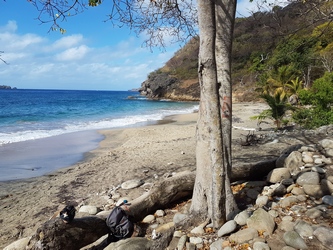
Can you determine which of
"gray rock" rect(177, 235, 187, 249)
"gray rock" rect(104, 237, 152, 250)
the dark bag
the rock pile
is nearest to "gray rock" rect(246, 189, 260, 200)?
the rock pile

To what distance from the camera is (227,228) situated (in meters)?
3.43

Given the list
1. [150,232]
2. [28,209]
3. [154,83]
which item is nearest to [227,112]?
[150,232]

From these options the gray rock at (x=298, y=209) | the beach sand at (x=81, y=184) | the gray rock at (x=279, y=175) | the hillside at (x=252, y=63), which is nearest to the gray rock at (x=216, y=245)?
the gray rock at (x=298, y=209)

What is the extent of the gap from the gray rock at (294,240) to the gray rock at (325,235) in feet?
0.60

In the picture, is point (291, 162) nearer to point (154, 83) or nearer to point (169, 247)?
point (169, 247)

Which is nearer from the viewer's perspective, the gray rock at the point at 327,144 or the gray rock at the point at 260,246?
the gray rock at the point at 260,246

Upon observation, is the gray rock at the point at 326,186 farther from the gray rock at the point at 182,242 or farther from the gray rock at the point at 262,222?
the gray rock at the point at 182,242

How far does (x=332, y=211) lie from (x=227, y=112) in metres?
1.95

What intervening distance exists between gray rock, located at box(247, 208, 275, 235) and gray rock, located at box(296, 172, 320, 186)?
4.74ft

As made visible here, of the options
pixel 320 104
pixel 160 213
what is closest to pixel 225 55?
pixel 160 213

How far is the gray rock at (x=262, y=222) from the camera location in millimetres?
3312

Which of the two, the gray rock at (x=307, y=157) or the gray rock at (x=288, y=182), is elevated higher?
the gray rock at (x=307, y=157)

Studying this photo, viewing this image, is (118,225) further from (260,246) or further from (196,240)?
(260,246)

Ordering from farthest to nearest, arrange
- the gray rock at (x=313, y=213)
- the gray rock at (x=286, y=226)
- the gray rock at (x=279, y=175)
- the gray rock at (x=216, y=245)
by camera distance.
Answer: the gray rock at (x=279, y=175), the gray rock at (x=313, y=213), the gray rock at (x=286, y=226), the gray rock at (x=216, y=245)
